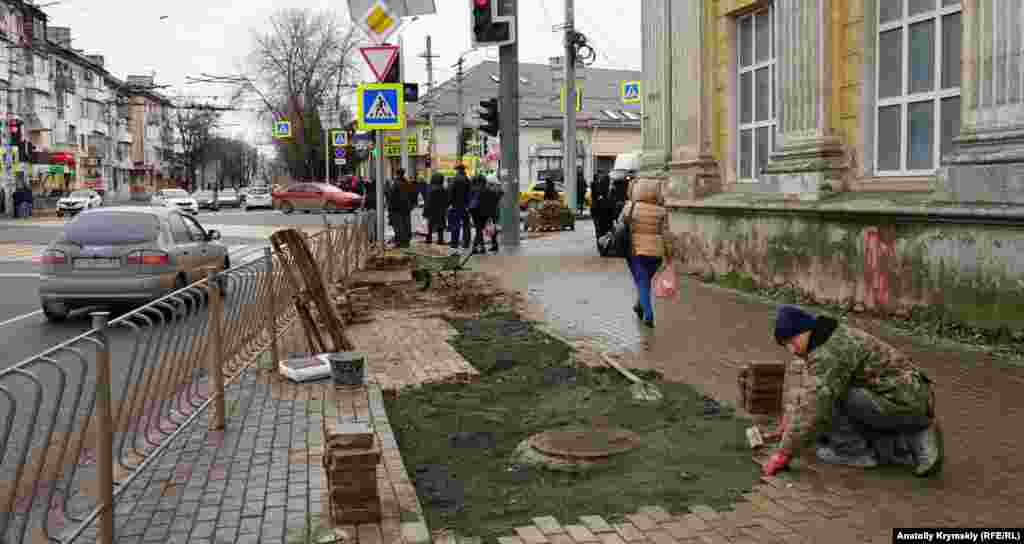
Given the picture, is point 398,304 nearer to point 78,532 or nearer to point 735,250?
point 735,250

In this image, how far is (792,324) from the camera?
505 centimetres

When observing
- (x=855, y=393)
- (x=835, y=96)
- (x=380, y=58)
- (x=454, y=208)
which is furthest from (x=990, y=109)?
(x=454, y=208)

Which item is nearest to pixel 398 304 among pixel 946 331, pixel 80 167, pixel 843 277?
pixel 843 277

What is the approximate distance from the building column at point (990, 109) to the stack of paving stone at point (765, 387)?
3.44 meters

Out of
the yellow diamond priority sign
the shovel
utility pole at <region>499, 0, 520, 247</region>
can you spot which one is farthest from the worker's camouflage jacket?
utility pole at <region>499, 0, 520, 247</region>

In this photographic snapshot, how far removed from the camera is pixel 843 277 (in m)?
11.0

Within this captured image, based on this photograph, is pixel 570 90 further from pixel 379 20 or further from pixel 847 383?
pixel 847 383

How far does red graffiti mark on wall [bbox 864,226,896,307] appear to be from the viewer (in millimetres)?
10219

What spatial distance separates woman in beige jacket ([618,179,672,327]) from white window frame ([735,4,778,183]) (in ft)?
11.2

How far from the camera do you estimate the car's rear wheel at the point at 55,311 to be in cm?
1255

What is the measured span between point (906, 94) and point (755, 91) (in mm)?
3693

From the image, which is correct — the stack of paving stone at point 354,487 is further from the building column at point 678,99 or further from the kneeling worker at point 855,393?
the building column at point 678,99

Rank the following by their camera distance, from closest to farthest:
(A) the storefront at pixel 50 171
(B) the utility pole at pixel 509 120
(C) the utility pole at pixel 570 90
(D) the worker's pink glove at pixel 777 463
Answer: (D) the worker's pink glove at pixel 777 463
(B) the utility pole at pixel 509 120
(C) the utility pole at pixel 570 90
(A) the storefront at pixel 50 171

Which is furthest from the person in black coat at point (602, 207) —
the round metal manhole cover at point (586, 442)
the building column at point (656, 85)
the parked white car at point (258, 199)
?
the parked white car at point (258, 199)
